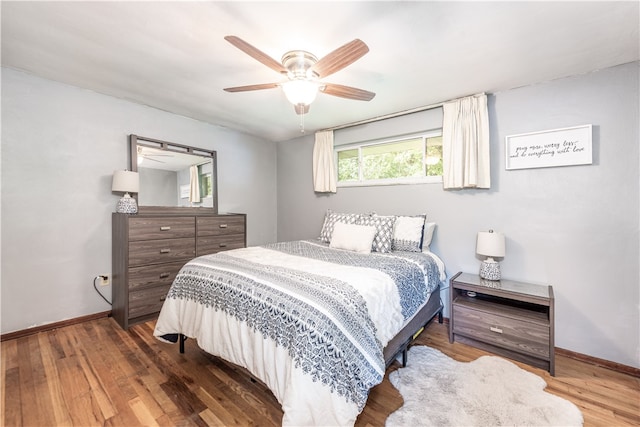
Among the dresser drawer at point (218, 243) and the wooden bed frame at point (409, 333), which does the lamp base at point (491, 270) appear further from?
the dresser drawer at point (218, 243)

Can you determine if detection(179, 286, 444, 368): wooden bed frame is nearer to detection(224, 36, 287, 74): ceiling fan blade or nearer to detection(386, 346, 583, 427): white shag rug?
detection(386, 346, 583, 427): white shag rug

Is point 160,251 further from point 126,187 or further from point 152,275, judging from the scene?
point 126,187

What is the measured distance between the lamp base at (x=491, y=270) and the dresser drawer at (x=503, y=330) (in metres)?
0.33

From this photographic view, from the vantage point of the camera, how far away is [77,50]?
1.98 meters

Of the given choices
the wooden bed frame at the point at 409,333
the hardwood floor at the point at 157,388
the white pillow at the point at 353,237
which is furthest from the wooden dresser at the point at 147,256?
the white pillow at the point at 353,237

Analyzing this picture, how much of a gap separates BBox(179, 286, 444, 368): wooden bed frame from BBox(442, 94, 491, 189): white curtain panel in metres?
1.17

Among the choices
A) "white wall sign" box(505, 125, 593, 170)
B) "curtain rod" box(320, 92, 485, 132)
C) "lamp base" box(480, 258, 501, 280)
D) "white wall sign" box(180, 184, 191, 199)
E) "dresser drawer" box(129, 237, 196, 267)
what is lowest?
"lamp base" box(480, 258, 501, 280)

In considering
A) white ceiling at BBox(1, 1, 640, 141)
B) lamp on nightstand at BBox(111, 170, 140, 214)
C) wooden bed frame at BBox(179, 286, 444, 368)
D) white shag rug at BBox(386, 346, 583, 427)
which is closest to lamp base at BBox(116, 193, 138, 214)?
lamp on nightstand at BBox(111, 170, 140, 214)

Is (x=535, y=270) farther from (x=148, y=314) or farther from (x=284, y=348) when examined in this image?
(x=148, y=314)

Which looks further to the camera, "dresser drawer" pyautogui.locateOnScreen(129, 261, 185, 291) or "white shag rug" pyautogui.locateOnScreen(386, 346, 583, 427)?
"dresser drawer" pyautogui.locateOnScreen(129, 261, 185, 291)

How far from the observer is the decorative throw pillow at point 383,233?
A: 257cm

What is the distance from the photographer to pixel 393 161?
3293mm

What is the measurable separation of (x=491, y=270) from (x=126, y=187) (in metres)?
3.68

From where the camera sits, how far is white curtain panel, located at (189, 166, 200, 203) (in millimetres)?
3440
